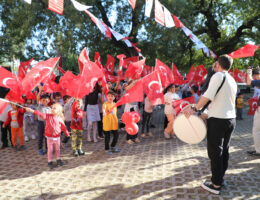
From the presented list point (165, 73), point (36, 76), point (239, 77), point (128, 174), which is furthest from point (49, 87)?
point (239, 77)

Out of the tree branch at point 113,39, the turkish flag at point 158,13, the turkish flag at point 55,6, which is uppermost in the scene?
the tree branch at point 113,39

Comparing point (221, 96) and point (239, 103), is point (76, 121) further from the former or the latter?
point (239, 103)

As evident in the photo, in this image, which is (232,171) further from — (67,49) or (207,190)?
(67,49)

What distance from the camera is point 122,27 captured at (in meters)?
13.6

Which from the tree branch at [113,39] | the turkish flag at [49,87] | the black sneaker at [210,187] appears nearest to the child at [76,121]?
the turkish flag at [49,87]

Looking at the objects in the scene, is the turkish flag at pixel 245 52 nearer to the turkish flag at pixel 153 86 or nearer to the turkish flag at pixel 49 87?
the turkish flag at pixel 153 86

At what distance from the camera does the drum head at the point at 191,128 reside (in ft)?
11.0

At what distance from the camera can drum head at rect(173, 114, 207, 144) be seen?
334cm

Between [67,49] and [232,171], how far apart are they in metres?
9.90

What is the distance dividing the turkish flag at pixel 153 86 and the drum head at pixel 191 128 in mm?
1222

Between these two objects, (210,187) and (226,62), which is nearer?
(226,62)

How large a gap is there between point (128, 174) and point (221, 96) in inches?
89.6

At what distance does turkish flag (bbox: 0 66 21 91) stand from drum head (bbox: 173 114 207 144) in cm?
294

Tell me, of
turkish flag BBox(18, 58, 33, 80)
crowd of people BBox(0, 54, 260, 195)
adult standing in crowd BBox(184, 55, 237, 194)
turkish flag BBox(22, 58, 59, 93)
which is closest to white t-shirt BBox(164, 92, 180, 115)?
crowd of people BBox(0, 54, 260, 195)
